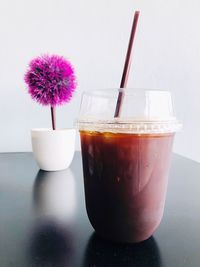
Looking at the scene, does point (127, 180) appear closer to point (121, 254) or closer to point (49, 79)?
point (121, 254)

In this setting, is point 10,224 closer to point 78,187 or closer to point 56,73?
point 78,187

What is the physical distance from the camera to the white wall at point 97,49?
92 centimetres

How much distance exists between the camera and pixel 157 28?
3.32 ft

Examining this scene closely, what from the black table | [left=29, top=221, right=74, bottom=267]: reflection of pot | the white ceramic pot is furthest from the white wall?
[left=29, top=221, right=74, bottom=267]: reflection of pot

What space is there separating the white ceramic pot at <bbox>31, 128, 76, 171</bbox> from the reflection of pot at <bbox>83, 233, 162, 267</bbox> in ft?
1.24

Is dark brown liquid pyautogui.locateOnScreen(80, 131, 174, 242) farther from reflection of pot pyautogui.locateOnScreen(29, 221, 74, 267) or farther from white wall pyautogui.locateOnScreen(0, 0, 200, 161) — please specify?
white wall pyautogui.locateOnScreen(0, 0, 200, 161)

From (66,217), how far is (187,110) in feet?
2.70

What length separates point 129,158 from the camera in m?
0.30

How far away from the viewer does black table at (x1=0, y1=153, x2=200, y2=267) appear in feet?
0.91

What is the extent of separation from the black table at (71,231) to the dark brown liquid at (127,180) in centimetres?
2

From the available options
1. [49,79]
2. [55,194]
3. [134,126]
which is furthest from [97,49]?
[134,126]

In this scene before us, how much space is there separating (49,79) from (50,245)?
16.9 inches

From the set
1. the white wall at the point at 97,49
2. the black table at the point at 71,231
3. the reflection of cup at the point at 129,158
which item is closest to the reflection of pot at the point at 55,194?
the black table at the point at 71,231

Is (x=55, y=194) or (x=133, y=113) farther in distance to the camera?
(x=55, y=194)
